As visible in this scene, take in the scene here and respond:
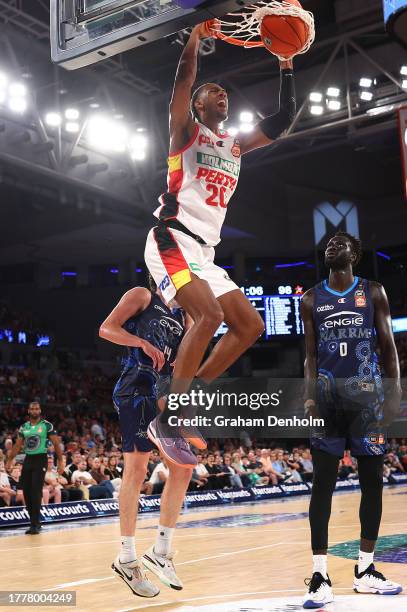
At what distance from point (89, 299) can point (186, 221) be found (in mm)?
24601

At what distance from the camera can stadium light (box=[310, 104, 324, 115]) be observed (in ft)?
52.2

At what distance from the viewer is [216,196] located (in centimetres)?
406

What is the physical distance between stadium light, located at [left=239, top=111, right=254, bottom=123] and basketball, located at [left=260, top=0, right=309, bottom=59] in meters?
12.9

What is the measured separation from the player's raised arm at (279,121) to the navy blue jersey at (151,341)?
3.78ft

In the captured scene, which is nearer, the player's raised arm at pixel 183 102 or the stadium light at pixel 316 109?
the player's raised arm at pixel 183 102

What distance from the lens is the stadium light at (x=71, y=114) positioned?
1573cm

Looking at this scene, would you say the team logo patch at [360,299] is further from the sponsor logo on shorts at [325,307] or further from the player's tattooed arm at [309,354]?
the player's tattooed arm at [309,354]

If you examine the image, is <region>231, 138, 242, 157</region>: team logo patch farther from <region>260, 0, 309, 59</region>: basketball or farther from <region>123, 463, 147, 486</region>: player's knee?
<region>123, 463, 147, 486</region>: player's knee

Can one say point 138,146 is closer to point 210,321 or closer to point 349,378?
point 349,378

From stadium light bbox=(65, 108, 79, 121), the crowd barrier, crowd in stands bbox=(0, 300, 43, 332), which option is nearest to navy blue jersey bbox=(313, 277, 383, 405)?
the crowd barrier

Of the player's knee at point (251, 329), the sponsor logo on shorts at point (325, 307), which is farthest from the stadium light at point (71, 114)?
the player's knee at point (251, 329)

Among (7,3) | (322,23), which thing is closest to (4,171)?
(7,3)

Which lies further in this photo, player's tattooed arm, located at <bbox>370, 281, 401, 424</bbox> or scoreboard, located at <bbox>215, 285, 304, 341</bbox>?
scoreboard, located at <bbox>215, 285, 304, 341</bbox>

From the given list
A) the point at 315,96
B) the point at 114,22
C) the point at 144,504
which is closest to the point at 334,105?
the point at 315,96
